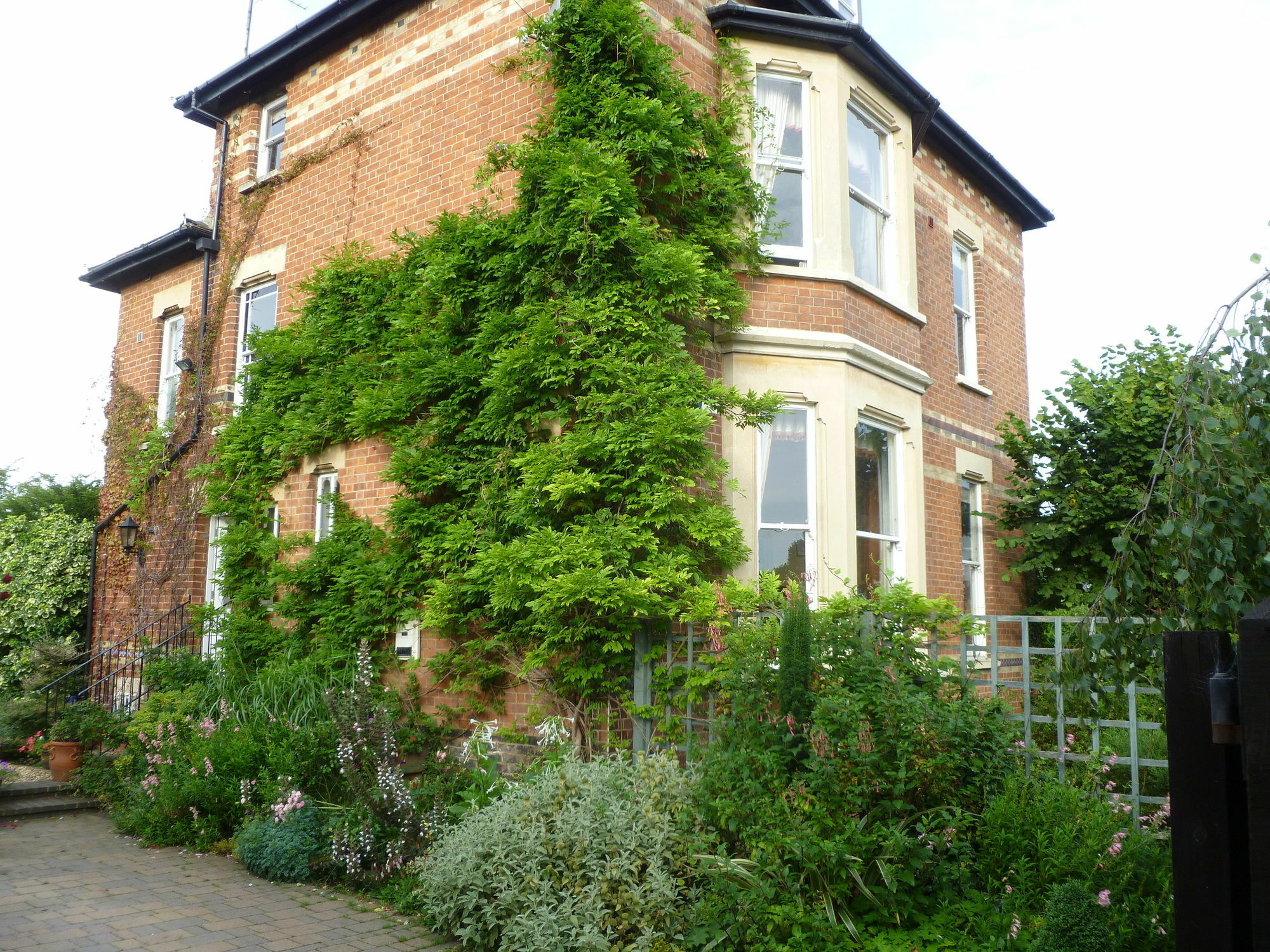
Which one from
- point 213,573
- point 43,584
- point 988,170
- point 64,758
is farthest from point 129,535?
point 988,170

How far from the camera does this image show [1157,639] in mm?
3182

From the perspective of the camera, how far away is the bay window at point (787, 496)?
7988 mm

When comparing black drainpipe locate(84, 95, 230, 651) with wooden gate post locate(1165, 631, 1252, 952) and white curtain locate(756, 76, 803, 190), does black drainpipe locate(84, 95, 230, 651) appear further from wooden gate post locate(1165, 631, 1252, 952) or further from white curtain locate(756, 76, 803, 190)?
wooden gate post locate(1165, 631, 1252, 952)

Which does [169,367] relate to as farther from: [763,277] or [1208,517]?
[1208,517]

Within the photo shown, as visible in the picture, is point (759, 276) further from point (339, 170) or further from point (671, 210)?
point (339, 170)

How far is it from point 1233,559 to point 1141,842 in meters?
1.89

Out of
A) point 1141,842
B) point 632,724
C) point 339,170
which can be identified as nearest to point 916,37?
point 339,170

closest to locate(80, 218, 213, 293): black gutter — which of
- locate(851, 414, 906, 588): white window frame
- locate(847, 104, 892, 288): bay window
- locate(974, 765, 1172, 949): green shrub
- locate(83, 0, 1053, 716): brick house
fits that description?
locate(83, 0, 1053, 716): brick house

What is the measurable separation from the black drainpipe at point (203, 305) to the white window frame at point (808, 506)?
7.03 metres

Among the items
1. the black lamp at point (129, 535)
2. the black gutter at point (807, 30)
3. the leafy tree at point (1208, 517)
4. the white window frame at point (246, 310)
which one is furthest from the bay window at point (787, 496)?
the black lamp at point (129, 535)

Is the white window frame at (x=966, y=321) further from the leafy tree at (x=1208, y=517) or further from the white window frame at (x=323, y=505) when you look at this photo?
the leafy tree at (x=1208, y=517)

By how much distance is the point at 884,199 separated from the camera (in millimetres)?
9773

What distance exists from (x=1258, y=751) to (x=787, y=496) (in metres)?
6.70

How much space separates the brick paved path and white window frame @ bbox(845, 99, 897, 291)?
7158 millimetres
